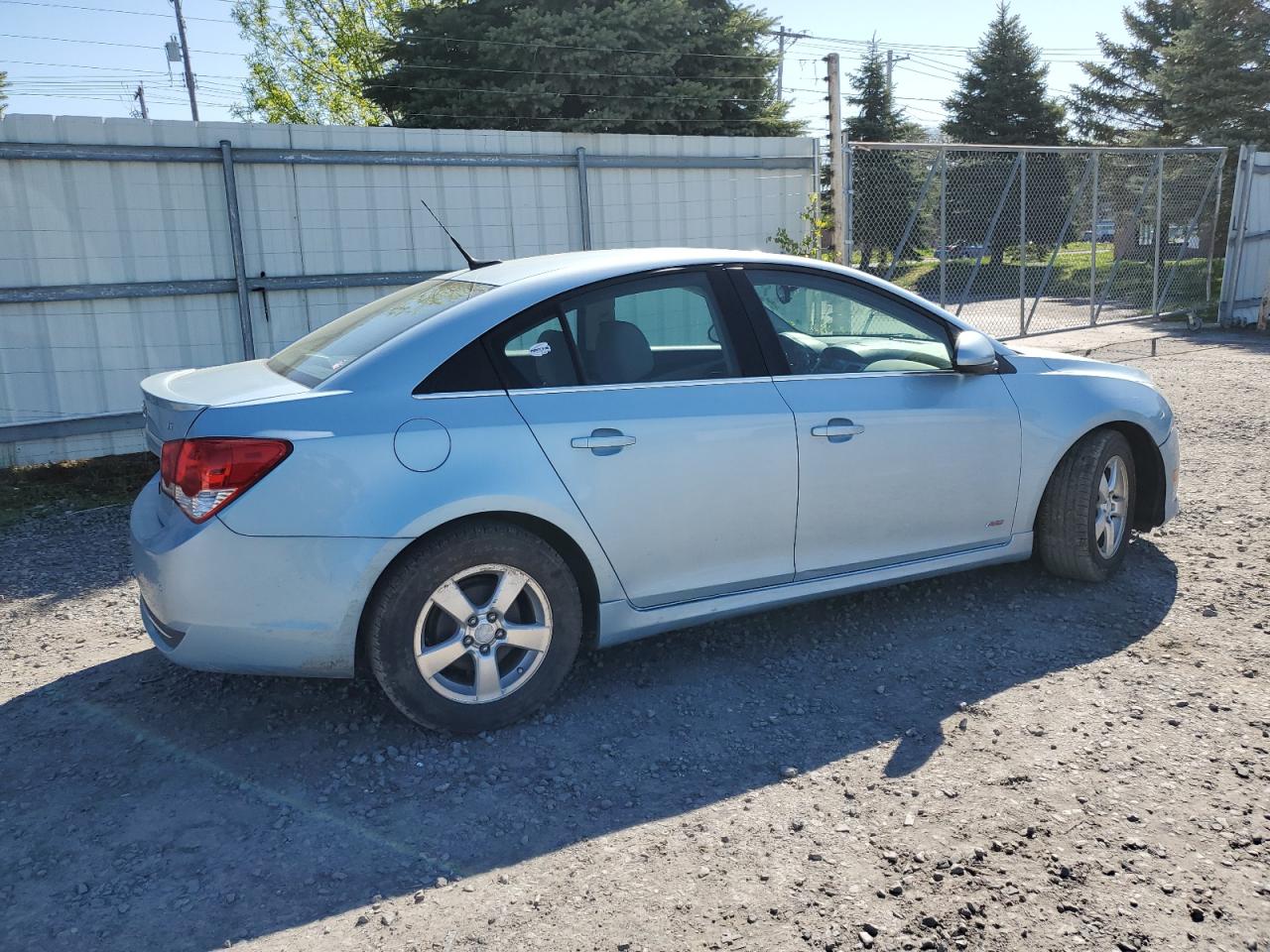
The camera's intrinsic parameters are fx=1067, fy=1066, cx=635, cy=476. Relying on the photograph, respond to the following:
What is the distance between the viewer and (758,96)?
1922cm

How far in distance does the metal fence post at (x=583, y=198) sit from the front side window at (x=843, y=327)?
5.35m

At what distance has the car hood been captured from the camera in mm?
4711

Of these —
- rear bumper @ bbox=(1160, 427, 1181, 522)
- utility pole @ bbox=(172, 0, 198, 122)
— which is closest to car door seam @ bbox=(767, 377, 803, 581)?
rear bumper @ bbox=(1160, 427, 1181, 522)

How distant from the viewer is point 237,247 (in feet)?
26.3

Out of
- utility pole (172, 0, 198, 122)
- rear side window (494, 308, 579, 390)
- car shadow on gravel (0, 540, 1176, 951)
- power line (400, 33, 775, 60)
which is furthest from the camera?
utility pole (172, 0, 198, 122)

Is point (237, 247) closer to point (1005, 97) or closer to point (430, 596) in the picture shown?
point (430, 596)

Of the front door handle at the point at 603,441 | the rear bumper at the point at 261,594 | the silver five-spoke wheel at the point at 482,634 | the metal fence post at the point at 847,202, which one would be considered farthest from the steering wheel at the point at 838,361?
the metal fence post at the point at 847,202

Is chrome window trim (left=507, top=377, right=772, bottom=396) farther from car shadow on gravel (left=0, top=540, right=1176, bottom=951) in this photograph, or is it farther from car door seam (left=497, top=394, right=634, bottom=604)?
car shadow on gravel (left=0, top=540, right=1176, bottom=951)

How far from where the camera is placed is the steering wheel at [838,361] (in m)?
4.20

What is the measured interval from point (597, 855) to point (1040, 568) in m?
3.01

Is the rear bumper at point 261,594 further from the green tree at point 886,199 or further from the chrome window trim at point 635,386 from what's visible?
the green tree at point 886,199

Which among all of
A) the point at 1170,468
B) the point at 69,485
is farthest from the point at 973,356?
the point at 69,485

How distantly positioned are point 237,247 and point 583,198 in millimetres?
3026

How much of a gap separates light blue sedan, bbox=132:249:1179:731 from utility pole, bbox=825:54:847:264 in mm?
6150
